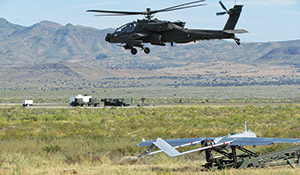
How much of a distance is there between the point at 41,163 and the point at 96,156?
2.78m

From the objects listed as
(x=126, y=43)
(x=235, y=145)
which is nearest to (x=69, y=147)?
(x=126, y=43)

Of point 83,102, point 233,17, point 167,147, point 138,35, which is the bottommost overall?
point 167,147

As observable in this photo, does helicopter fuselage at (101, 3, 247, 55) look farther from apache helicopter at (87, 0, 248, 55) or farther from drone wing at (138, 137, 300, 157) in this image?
drone wing at (138, 137, 300, 157)

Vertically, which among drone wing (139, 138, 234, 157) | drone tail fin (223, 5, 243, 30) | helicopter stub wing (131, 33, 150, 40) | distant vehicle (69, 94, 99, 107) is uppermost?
drone tail fin (223, 5, 243, 30)

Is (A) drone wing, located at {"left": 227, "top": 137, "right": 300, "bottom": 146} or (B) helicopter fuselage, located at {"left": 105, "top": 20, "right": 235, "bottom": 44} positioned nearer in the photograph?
(A) drone wing, located at {"left": 227, "top": 137, "right": 300, "bottom": 146}

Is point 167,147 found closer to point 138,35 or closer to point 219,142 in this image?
point 219,142

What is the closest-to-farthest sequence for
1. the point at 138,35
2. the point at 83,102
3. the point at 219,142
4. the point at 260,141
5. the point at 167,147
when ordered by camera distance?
the point at 167,147 < the point at 260,141 < the point at 219,142 < the point at 138,35 < the point at 83,102

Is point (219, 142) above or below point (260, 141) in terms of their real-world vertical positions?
below

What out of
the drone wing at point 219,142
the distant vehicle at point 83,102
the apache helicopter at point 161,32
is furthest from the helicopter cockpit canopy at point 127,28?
the distant vehicle at point 83,102

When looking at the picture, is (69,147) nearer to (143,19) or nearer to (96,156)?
(96,156)

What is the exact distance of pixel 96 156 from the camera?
22.1m

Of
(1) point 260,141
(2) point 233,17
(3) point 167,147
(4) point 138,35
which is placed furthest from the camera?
(2) point 233,17

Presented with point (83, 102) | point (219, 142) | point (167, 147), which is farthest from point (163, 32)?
point (83, 102)

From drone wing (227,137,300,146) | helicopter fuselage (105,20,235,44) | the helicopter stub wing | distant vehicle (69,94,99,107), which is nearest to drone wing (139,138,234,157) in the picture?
drone wing (227,137,300,146)
